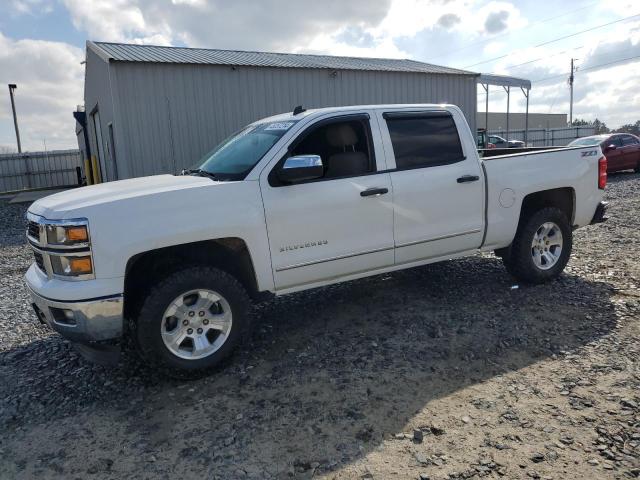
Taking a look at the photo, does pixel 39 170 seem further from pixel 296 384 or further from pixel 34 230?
pixel 296 384

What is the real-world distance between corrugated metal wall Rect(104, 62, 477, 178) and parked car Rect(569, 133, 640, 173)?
338 inches

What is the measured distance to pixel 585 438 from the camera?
2.87 metres

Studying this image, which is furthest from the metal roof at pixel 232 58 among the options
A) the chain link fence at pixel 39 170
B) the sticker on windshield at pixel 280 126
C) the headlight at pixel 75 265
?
the chain link fence at pixel 39 170

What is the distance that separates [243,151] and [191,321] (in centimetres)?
157

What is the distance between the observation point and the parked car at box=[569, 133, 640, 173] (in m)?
17.4

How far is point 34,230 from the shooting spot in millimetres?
3768

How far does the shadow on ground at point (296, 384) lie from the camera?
295cm

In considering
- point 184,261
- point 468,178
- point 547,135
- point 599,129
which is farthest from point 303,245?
point 599,129

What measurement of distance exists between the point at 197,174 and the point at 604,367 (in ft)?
11.9

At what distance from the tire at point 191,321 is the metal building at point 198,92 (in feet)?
32.3

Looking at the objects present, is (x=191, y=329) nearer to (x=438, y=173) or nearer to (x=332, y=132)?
(x=332, y=132)

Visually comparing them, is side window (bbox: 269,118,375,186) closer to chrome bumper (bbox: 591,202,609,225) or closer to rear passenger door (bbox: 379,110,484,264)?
rear passenger door (bbox: 379,110,484,264)

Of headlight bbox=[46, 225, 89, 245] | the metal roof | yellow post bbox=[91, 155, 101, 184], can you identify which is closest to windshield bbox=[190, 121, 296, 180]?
headlight bbox=[46, 225, 89, 245]

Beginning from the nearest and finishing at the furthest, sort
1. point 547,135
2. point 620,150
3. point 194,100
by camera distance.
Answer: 1. point 194,100
2. point 620,150
3. point 547,135
